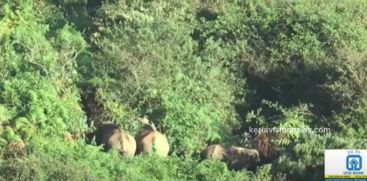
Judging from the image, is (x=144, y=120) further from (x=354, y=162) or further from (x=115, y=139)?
(x=354, y=162)

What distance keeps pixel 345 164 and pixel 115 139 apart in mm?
3569

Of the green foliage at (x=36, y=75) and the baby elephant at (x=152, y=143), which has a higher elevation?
the green foliage at (x=36, y=75)

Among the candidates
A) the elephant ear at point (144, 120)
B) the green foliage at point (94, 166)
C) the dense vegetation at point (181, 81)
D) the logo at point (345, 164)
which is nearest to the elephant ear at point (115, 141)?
the green foliage at point (94, 166)

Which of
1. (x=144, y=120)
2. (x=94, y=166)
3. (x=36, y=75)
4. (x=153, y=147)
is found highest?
(x=36, y=75)

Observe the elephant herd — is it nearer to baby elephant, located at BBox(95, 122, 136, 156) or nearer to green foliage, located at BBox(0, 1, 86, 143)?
baby elephant, located at BBox(95, 122, 136, 156)

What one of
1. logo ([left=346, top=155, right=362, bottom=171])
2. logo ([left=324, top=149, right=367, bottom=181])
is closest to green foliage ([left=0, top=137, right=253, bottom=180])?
logo ([left=324, top=149, right=367, bottom=181])

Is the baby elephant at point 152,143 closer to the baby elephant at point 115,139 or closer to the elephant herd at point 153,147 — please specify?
the elephant herd at point 153,147

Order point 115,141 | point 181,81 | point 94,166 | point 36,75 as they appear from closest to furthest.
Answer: point 94,166 → point 115,141 → point 36,75 → point 181,81

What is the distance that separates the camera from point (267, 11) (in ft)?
58.2

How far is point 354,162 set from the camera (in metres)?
13.1

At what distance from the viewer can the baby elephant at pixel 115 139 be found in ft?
46.6

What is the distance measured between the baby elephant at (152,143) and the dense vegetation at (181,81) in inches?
9.6

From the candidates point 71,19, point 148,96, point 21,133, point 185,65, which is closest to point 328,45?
point 185,65

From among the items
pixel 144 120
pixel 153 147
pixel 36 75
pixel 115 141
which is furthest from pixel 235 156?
pixel 36 75
